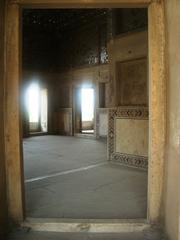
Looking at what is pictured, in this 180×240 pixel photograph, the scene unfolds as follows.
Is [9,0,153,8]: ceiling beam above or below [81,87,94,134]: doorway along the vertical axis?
above

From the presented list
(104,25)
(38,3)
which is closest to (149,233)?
(38,3)

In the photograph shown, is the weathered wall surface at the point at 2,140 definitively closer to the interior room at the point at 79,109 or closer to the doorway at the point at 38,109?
the interior room at the point at 79,109

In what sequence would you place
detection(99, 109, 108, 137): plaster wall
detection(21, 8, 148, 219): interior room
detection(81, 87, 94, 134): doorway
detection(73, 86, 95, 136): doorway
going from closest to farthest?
detection(21, 8, 148, 219): interior room
detection(99, 109, 108, 137): plaster wall
detection(73, 86, 95, 136): doorway
detection(81, 87, 94, 134): doorway

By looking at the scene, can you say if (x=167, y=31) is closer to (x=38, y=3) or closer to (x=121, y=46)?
(x=38, y=3)

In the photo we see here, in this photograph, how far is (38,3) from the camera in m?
2.92

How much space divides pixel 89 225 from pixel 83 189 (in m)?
1.29

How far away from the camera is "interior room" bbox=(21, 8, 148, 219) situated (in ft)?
12.6

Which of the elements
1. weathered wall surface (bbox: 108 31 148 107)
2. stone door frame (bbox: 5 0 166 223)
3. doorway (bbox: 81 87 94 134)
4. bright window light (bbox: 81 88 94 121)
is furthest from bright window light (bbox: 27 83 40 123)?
stone door frame (bbox: 5 0 166 223)

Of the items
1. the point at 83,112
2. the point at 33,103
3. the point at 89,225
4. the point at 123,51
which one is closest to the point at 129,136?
the point at 123,51

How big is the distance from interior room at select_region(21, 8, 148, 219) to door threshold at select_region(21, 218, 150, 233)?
160 millimetres

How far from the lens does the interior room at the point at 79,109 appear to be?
12.6 ft

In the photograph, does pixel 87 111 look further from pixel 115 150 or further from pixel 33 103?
pixel 115 150

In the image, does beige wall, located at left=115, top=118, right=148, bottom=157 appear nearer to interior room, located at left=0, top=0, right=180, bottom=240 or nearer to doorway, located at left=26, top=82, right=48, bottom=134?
interior room, located at left=0, top=0, right=180, bottom=240

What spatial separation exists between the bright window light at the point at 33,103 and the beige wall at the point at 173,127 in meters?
10.8
